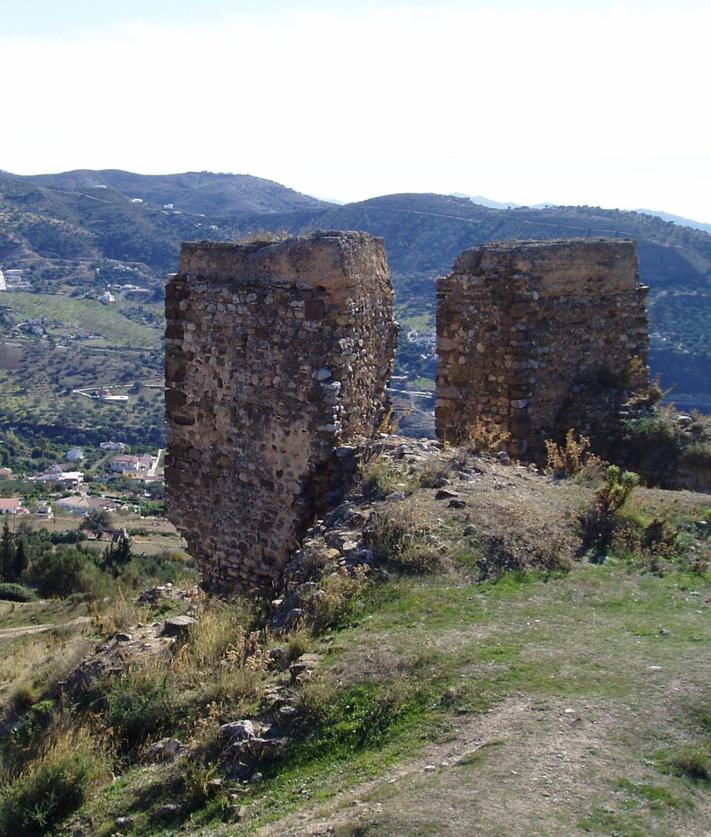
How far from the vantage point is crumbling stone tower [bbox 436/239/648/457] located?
32.6ft

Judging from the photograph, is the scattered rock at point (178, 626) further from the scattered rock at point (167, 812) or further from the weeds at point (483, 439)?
the weeds at point (483, 439)

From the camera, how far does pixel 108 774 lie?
5.40 metres

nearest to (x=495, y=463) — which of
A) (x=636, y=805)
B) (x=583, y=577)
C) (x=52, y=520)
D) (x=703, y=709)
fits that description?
(x=583, y=577)

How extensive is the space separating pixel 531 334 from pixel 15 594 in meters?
14.9

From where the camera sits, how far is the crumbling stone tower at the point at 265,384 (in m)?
7.92

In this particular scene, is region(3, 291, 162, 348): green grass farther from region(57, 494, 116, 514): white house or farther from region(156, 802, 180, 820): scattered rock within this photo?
region(156, 802, 180, 820): scattered rock

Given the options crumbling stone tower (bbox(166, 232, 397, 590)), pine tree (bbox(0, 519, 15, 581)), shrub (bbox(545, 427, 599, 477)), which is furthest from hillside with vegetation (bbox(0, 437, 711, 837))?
pine tree (bbox(0, 519, 15, 581))

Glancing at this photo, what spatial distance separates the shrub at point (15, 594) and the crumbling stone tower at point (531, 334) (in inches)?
520

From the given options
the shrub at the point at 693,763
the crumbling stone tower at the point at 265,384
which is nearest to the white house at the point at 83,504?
the crumbling stone tower at the point at 265,384

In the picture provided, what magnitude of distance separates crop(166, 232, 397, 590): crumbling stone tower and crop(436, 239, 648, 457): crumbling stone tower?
142cm

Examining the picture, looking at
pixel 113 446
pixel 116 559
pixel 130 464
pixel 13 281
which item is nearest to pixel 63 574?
pixel 116 559

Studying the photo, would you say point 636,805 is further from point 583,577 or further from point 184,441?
point 184,441

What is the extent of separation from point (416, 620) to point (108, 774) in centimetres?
200

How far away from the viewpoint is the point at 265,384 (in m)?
8.17
